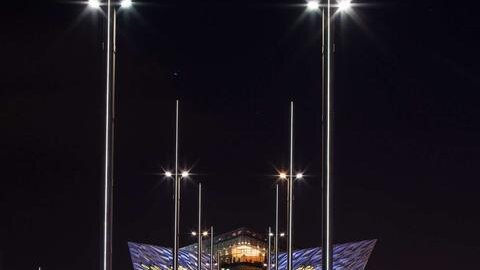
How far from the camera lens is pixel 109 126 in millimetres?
17375

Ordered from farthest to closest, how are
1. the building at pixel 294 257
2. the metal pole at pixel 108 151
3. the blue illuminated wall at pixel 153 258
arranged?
the building at pixel 294 257 < the blue illuminated wall at pixel 153 258 < the metal pole at pixel 108 151

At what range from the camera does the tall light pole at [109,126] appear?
1667 cm

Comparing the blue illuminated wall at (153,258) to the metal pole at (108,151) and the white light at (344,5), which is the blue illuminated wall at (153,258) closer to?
the metal pole at (108,151)

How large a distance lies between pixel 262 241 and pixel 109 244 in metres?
85.3

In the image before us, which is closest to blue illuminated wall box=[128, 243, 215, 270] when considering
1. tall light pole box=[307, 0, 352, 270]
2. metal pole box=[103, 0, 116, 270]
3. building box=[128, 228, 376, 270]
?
building box=[128, 228, 376, 270]

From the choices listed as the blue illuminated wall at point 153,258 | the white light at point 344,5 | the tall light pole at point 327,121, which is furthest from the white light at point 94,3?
the blue illuminated wall at point 153,258

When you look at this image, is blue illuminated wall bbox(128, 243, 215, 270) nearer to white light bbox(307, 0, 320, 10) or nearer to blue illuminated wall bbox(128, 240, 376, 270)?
blue illuminated wall bbox(128, 240, 376, 270)

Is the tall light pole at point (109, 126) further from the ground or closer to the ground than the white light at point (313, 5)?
closer to the ground

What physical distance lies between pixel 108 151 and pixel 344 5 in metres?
4.42

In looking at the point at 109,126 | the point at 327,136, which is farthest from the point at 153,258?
the point at 327,136

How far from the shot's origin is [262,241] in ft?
333

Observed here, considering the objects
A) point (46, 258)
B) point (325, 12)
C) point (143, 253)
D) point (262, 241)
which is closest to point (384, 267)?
point (46, 258)

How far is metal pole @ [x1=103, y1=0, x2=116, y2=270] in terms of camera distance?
16.6 meters

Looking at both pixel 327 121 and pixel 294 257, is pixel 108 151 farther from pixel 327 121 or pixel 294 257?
pixel 294 257
